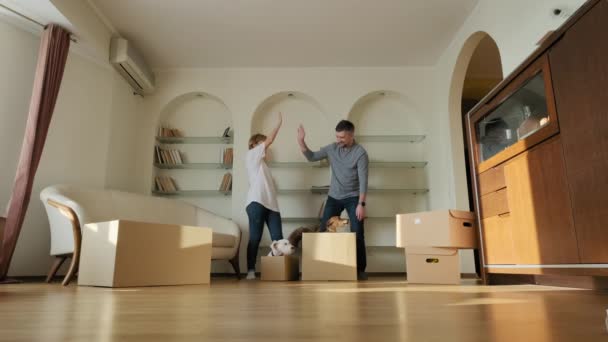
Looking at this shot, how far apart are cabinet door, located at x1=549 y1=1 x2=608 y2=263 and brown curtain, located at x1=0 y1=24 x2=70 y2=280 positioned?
3.58 meters

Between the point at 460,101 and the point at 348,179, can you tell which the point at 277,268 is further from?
the point at 460,101

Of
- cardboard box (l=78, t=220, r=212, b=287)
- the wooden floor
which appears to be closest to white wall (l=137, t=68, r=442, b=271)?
cardboard box (l=78, t=220, r=212, b=287)

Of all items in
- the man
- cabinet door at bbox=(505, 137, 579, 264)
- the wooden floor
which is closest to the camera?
the wooden floor

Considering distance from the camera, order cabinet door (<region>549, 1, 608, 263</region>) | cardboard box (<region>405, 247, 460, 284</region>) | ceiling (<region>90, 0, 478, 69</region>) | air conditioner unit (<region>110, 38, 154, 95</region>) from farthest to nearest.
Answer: air conditioner unit (<region>110, 38, 154, 95</region>) < ceiling (<region>90, 0, 478, 69</region>) < cardboard box (<region>405, 247, 460, 284</region>) < cabinet door (<region>549, 1, 608, 263</region>)

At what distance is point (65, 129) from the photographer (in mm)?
3850

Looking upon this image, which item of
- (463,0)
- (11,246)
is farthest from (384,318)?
(463,0)

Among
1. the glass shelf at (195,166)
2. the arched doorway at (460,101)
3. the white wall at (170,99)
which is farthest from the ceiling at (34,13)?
A: the arched doorway at (460,101)

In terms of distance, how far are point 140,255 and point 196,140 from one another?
272cm

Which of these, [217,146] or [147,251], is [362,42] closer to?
[217,146]

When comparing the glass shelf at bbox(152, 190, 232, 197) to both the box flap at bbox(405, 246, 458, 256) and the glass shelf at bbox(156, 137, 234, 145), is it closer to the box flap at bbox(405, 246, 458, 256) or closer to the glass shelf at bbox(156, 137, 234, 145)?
the glass shelf at bbox(156, 137, 234, 145)

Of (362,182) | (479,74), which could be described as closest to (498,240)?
(362,182)

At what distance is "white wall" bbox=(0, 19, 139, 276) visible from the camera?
11.1ft

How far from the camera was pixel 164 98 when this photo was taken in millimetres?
4926

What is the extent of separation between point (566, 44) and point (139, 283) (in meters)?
2.57
